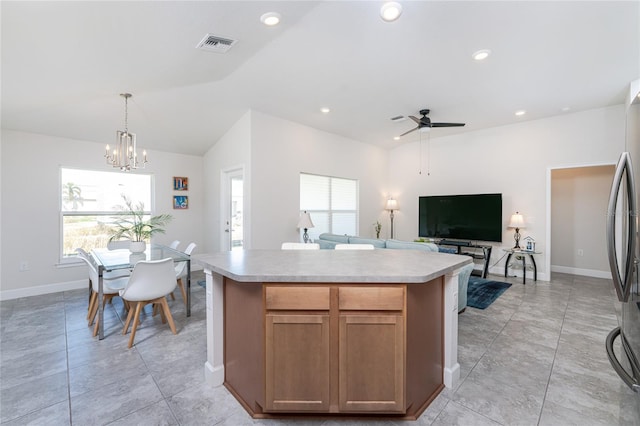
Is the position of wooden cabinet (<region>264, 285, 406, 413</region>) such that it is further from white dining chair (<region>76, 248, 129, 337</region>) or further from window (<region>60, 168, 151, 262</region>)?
window (<region>60, 168, 151, 262</region>)

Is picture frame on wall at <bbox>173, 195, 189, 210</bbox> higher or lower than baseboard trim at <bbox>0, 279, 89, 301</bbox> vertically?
higher

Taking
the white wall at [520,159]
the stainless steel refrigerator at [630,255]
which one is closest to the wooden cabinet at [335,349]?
the stainless steel refrigerator at [630,255]

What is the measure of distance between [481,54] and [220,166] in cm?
429

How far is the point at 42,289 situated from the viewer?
13.6 feet

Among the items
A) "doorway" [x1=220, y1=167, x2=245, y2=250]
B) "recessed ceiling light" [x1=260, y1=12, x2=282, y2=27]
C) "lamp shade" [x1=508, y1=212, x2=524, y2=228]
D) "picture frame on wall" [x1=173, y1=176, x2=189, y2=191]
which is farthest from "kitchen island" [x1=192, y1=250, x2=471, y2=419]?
"picture frame on wall" [x1=173, y1=176, x2=189, y2=191]

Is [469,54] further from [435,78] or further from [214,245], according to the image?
[214,245]

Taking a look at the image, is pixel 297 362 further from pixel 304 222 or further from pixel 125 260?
pixel 304 222

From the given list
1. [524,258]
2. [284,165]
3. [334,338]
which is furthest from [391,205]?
[334,338]

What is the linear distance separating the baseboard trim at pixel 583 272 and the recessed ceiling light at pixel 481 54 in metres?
4.78

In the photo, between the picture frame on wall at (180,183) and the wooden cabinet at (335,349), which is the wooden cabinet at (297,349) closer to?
the wooden cabinet at (335,349)

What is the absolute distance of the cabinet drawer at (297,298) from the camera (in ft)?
5.21

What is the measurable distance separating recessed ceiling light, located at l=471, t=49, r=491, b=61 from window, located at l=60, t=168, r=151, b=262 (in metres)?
5.54

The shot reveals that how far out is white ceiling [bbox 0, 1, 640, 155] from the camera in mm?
2314

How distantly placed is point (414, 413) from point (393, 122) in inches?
178
